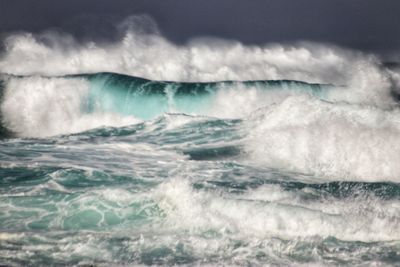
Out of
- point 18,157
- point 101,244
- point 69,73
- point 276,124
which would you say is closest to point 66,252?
point 101,244

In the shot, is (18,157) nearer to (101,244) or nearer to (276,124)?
(101,244)

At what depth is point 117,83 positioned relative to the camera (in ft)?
79.9

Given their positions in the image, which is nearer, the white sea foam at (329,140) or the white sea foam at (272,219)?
the white sea foam at (272,219)

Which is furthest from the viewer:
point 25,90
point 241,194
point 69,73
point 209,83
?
point 209,83

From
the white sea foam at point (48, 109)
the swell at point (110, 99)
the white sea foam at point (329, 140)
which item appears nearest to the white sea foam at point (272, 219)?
the white sea foam at point (329, 140)

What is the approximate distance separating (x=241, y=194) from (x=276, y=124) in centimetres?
669

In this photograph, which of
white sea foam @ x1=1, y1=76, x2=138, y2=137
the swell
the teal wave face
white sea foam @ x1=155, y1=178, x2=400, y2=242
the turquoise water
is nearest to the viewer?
the turquoise water

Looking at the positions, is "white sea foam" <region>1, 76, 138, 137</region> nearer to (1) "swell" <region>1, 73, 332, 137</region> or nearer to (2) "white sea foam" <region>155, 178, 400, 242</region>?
(1) "swell" <region>1, 73, 332, 137</region>

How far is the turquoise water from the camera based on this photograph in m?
6.36

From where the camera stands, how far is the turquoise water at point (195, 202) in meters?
6.36

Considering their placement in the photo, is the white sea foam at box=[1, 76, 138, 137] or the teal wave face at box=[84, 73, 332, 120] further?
the teal wave face at box=[84, 73, 332, 120]

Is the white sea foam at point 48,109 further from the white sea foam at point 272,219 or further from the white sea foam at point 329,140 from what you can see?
the white sea foam at point 272,219

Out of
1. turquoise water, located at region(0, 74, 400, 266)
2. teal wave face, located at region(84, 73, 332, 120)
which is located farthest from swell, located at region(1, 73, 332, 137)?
turquoise water, located at region(0, 74, 400, 266)

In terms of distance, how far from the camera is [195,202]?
325 inches
